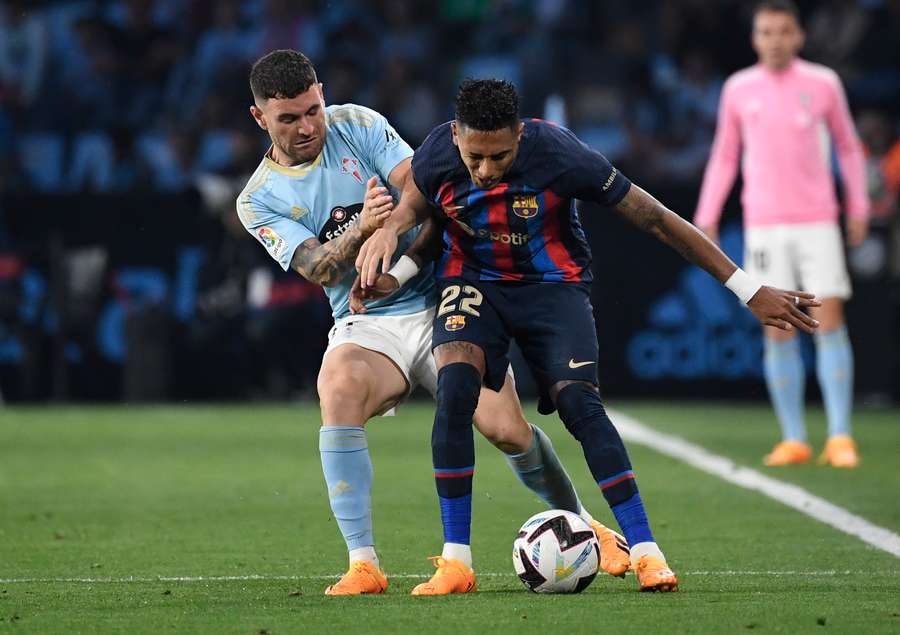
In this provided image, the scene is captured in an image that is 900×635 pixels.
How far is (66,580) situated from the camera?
5.68 metres

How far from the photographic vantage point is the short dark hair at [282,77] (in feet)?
18.7

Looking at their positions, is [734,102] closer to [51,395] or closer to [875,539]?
[875,539]

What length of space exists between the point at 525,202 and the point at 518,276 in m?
0.27

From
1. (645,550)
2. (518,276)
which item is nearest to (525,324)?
(518,276)

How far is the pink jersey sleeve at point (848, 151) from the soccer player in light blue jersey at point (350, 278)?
162 inches

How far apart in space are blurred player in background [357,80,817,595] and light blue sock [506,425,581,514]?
0.21m

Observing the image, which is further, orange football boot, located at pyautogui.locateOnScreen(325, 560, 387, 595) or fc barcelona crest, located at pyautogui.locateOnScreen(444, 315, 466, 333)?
fc barcelona crest, located at pyautogui.locateOnScreen(444, 315, 466, 333)

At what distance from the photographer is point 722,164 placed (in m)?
9.76

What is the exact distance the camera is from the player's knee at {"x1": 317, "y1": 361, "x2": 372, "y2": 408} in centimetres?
561

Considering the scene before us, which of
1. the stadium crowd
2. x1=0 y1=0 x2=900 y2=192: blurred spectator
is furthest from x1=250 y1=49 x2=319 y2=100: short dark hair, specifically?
x1=0 y1=0 x2=900 y2=192: blurred spectator

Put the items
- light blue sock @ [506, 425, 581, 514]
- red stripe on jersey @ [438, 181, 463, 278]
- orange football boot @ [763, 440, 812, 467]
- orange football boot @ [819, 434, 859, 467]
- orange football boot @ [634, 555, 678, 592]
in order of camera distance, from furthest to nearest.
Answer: orange football boot @ [763, 440, 812, 467] → orange football boot @ [819, 434, 859, 467] → light blue sock @ [506, 425, 581, 514] → red stripe on jersey @ [438, 181, 463, 278] → orange football boot @ [634, 555, 678, 592]

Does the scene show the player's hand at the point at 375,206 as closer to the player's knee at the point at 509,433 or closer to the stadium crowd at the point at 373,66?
the player's knee at the point at 509,433

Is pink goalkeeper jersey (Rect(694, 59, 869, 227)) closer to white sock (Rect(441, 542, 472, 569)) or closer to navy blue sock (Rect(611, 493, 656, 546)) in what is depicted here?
navy blue sock (Rect(611, 493, 656, 546))

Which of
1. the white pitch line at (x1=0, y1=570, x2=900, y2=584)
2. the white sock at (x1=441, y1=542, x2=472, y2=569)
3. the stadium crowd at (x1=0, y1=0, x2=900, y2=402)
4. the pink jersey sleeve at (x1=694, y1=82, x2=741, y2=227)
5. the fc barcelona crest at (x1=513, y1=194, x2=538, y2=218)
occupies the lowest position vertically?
the white pitch line at (x1=0, y1=570, x2=900, y2=584)
